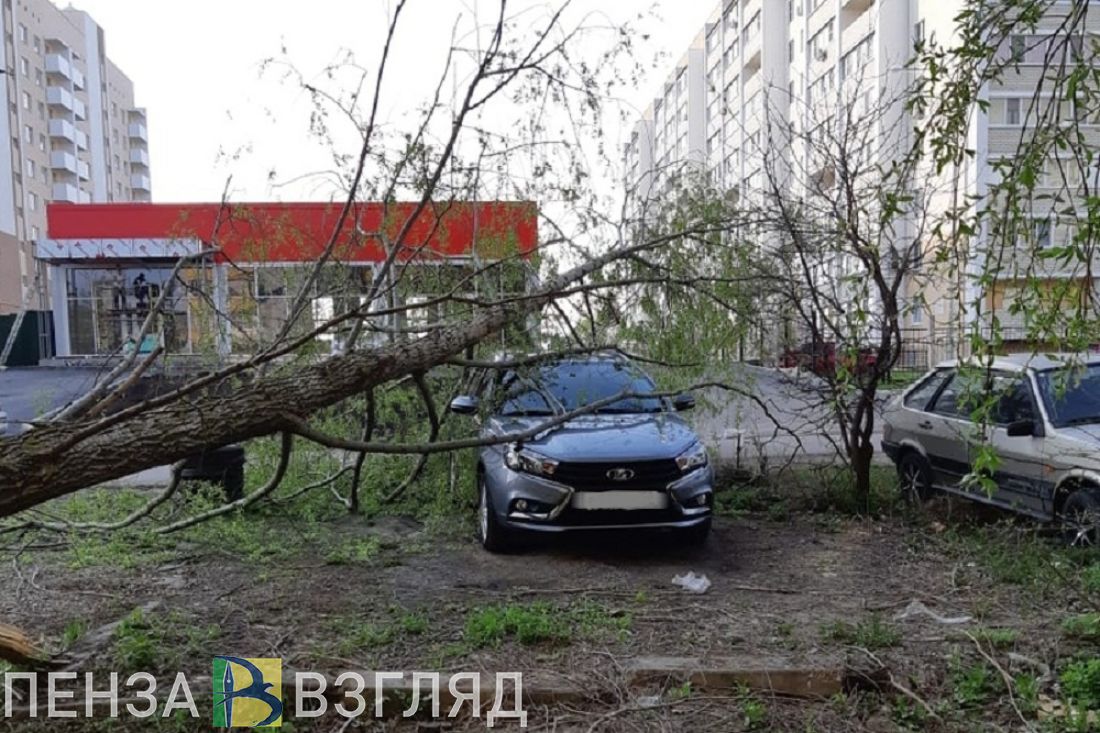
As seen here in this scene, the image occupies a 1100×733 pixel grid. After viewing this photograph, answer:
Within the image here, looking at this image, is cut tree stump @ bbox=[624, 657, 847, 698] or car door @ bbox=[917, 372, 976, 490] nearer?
cut tree stump @ bbox=[624, 657, 847, 698]

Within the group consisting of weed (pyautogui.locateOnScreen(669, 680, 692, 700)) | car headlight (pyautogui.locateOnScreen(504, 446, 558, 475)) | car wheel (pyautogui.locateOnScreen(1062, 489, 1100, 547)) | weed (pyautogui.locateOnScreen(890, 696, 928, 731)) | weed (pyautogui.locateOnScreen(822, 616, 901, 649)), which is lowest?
weed (pyautogui.locateOnScreen(890, 696, 928, 731))

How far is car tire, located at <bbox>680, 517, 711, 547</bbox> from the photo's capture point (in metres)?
5.95

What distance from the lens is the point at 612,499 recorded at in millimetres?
5719

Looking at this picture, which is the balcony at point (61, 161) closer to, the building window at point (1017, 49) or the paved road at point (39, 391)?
the paved road at point (39, 391)

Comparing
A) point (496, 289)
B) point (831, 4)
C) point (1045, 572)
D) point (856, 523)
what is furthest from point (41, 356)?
point (831, 4)

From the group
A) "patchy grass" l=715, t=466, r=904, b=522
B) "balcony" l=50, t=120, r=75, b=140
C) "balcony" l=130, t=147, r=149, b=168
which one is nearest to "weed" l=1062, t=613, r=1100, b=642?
"patchy grass" l=715, t=466, r=904, b=522

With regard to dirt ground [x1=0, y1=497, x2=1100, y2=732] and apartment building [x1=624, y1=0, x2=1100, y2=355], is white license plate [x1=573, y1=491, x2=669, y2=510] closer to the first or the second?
dirt ground [x1=0, y1=497, x2=1100, y2=732]

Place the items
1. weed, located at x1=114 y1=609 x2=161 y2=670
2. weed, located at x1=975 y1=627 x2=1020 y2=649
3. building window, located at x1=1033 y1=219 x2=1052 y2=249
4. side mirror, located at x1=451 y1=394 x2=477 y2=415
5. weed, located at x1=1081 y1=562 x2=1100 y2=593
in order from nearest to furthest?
building window, located at x1=1033 y1=219 x2=1052 y2=249
weed, located at x1=114 y1=609 x2=161 y2=670
weed, located at x1=975 y1=627 x2=1020 y2=649
weed, located at x1=1081 y1=562 x2=1100 y2=593
side mirror, located at x1=451 y1=394 x2=477 y2=415

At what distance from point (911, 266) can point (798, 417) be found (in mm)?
1800

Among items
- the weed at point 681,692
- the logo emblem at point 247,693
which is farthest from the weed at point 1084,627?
the logo emblem at point 247,693

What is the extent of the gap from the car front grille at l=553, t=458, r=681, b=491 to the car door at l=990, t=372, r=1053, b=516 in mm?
2514

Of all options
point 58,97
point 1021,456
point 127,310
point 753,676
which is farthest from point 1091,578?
point 58,97

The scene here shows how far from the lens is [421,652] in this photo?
13.3 feet

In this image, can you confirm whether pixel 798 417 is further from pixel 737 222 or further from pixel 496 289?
pixel 496 289
